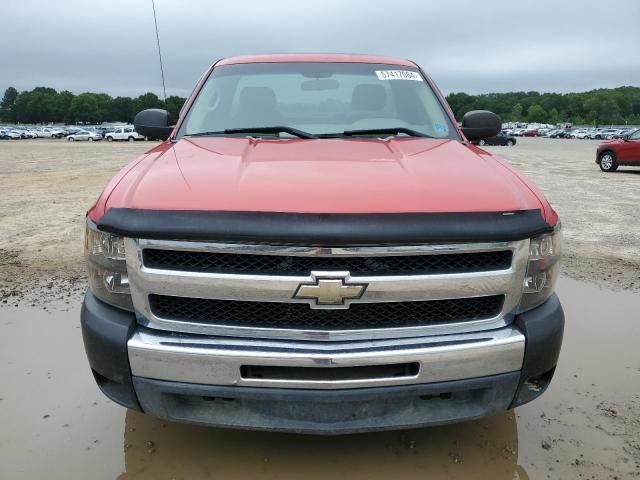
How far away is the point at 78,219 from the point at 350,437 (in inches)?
273

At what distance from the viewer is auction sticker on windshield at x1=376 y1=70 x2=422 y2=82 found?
389cm

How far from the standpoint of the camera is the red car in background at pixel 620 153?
17250 mm

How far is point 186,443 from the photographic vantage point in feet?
8.98

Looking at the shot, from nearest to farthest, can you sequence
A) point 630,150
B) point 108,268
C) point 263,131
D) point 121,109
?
point 108,268 < point 263,131 < point 630,150 < point 121,109

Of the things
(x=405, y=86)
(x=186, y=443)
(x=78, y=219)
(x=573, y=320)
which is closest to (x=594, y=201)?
(x=573, y=320)

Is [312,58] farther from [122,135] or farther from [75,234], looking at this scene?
[122,135]

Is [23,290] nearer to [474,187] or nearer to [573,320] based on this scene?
[474,187]

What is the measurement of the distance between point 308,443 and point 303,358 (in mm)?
851

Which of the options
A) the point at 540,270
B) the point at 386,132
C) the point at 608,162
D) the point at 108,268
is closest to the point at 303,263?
the point at 108,268

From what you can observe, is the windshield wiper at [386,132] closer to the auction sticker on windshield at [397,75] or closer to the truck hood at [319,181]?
the truck hood at [319,181]

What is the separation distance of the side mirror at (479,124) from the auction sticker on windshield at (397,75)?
0.46 metres

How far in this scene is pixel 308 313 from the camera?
7.01 feet

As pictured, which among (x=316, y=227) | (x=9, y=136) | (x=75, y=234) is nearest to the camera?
(x=316, y=227)

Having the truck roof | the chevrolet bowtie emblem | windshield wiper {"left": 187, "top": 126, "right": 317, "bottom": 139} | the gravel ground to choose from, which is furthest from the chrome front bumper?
the gravel ground
